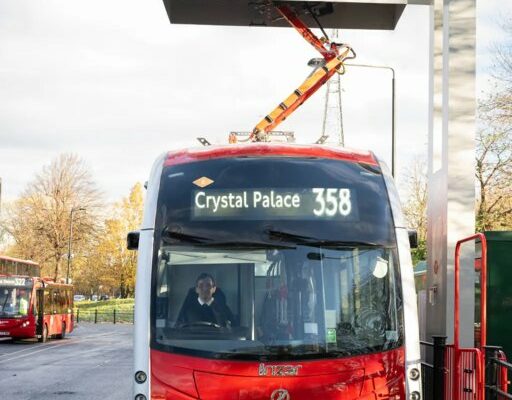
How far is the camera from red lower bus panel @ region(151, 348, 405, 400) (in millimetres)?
8266

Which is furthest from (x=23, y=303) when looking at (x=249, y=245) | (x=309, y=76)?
(x=249, y=245)

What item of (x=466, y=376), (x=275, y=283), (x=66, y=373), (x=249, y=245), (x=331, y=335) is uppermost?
(x=249, y=245)

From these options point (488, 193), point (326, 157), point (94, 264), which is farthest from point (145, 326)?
point (94, 264)

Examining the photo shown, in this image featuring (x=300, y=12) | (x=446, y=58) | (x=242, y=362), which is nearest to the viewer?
(x=242, y=362)

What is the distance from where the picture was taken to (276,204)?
8.98 meters

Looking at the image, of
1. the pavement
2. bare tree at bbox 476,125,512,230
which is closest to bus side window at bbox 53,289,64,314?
the pavement

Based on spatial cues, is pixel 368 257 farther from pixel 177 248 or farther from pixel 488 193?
pixel 488 193

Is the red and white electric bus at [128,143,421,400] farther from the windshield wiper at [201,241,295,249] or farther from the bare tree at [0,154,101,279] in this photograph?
the bare tree at [0,154,101,279]

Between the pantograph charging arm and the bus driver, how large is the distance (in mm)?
6075

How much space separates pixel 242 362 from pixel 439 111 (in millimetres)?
6547

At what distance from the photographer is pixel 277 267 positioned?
8.71 m

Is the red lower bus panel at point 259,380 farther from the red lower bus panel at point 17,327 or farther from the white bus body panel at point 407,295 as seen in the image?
the red lower bus panel at point 17,327

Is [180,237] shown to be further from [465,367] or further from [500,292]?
[500,292]

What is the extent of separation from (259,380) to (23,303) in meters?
31.9
